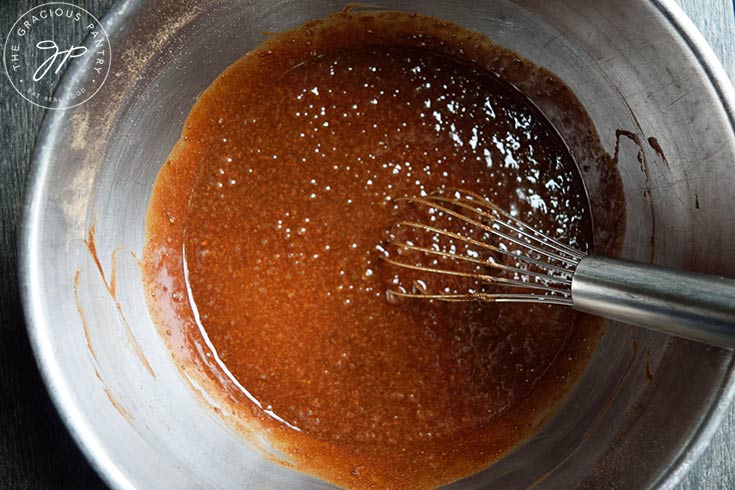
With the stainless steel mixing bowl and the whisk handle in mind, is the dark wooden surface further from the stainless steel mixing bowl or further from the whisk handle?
the whisk handle

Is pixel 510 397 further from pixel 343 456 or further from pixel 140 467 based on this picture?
pixel 140 467

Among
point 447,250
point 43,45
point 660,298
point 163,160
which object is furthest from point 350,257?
point 43,45

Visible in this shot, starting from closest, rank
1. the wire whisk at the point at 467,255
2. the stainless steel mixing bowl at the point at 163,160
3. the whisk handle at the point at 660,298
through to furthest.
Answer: the whisk handle at the point at 660,298 < the stainless steel mixing bowl at the point at 163,160 < the wire whisk at the point at 467,255

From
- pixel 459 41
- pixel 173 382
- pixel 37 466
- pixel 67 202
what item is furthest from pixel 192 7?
pixel 37 466

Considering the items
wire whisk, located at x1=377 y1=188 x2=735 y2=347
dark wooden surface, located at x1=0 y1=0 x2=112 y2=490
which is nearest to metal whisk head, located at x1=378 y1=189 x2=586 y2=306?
wire whisk, located at x1=377 y1=188 x2=735 y2=347

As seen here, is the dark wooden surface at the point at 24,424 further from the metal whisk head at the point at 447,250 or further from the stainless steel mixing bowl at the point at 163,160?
the metal whisk head at the point at 447,250

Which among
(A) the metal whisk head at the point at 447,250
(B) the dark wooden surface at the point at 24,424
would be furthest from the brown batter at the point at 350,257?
(B) the dark wooden surface at the point at 24,424
